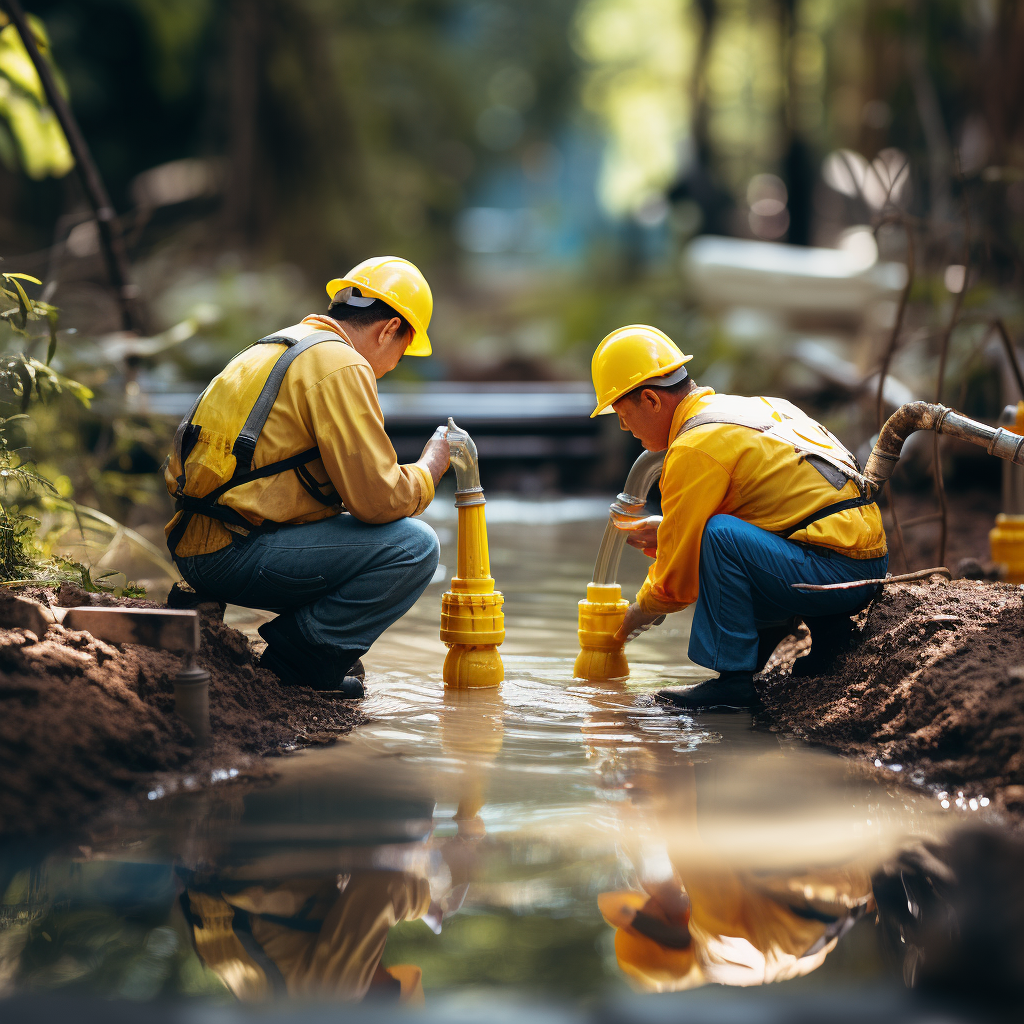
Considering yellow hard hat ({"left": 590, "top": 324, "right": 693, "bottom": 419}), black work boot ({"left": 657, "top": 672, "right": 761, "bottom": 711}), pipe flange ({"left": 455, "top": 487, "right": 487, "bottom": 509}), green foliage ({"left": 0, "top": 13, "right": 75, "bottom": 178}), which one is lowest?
black work boot ({"left": 657, "top": 672, "right": 761, "bottom": 711})

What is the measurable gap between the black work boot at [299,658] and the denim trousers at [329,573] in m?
0.03

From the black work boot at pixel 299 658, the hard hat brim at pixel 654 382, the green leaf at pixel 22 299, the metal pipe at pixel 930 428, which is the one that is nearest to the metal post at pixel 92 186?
the green leaf at pixel 22 299

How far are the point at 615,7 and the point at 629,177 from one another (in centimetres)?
410

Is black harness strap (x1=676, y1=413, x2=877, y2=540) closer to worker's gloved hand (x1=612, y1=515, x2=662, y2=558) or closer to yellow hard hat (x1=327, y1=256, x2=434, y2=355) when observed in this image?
worker's gloved hand (x1=612, y1=515, x2=662, y2=558)

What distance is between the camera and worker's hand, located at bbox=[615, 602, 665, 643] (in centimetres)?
414

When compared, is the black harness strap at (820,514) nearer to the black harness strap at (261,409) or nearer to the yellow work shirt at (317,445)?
the yellow work shirt at (317,445)

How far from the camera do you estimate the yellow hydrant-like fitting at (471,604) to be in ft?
13.9

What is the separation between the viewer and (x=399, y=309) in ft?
12.8

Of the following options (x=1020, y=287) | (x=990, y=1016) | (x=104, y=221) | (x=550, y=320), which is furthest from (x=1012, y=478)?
(x=550, y=320)

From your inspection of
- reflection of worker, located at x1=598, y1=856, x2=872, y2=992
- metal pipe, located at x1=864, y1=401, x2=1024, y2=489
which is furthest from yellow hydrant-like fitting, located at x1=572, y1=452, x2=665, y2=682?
reflection of worker, located at x1=598, y1=856, x2=872, y2=992

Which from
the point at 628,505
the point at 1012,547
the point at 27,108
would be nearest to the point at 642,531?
the point at 628,505

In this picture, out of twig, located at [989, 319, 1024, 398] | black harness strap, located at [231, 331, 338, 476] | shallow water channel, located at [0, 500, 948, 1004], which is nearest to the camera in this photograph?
shallow water channel, located at [0, 500, 948, 1004]

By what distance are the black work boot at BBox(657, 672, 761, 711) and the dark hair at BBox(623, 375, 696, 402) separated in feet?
3.28

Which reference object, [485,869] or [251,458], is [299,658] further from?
[485,869]
